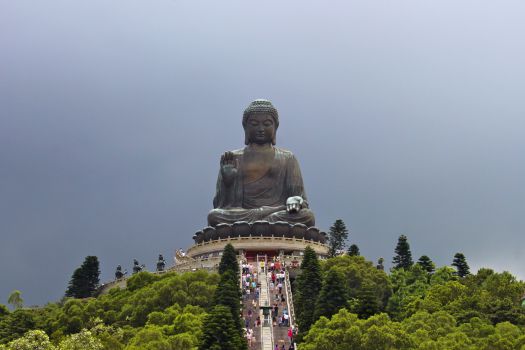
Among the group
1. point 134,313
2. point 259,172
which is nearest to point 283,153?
point 259,172

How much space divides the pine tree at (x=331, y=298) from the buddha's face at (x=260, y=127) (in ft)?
76.5

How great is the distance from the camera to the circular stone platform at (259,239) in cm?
3944

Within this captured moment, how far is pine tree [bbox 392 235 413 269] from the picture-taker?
38562 mm

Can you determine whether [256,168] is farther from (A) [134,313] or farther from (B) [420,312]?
(B) [420,312]

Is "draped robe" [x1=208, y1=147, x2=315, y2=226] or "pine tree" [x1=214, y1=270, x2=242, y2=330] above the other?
"draped robe" [x1=208, y1=147, x2=315, y2=226]

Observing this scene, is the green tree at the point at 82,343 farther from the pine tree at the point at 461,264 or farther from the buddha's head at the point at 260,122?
the buddha's head at the point at 260,122

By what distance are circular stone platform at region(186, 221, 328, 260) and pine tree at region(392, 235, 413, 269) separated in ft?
14.3

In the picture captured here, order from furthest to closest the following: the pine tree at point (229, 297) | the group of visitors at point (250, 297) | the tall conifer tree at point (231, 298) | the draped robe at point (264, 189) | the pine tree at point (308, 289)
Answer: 1. the draped robe at point (264, 189)
2. the group of visitors at point (250, 297)
3. the pine tree at point (308, 289)
4. the pine tree at point (229, 297)
5. the tall conifer tree at point (231, 298)

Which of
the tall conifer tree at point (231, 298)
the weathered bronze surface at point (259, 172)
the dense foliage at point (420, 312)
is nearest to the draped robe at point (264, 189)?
the weathered bronze surface at point (259, 172)

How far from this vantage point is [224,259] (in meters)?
29.5

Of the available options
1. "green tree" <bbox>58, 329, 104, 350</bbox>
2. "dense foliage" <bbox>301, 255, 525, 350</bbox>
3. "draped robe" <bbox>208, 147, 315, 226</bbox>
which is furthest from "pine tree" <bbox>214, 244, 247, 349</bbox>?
"draped robe" <bbox>208, 147, 315, 226</bbox>

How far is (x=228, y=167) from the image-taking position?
45.1 metres

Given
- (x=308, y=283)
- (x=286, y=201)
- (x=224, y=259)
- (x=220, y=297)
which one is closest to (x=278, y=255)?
(x=286, y=201)

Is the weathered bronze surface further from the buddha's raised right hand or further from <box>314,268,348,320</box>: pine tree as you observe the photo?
<box>314,268,348,320</box>: pine tree
